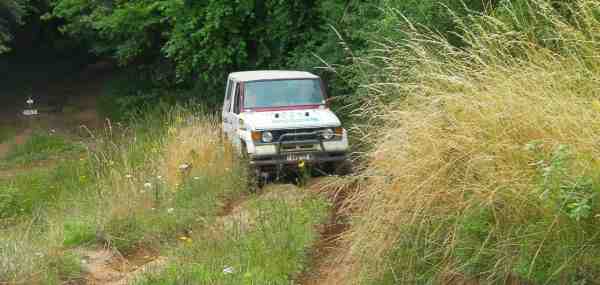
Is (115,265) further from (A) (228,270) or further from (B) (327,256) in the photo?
(B) (327,256)

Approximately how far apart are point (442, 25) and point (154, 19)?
10.6 meters

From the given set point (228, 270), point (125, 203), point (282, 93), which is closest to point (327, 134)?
point (282, 93)

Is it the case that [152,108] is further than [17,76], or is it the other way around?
[17,76]

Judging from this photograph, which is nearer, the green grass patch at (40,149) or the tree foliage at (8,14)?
the tree foliage at (8,14)

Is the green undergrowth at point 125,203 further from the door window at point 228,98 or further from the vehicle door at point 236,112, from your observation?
the door window at point 228,98

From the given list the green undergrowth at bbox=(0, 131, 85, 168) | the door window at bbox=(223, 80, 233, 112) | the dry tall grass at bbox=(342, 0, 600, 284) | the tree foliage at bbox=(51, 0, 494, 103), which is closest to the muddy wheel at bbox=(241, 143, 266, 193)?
the door window at bbox=(223, 80, 233, 112)

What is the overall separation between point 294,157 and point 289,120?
0.51 meters

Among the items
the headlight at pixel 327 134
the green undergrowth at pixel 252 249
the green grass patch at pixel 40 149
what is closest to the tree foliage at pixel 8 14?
the green grass patch at pixel 40 149

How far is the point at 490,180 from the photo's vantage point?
543cm

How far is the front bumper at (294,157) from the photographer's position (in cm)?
1098

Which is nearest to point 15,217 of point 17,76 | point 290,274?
point 290,274

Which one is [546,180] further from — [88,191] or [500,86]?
[88,191]

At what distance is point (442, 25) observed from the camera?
10680 mm

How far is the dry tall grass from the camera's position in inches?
196
